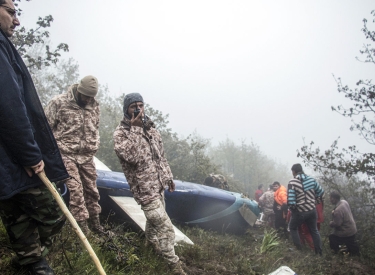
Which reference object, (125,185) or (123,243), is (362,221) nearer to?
(125,185)

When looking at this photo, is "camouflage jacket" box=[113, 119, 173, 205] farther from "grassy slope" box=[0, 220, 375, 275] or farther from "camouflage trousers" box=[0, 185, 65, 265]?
"camouflage trousers" box=[0, 185, 65, 265]

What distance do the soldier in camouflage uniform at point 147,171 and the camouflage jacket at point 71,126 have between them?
55 centimetres

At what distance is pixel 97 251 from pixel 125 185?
95.4 inches

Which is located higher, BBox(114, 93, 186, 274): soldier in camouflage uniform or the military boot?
BBox(114, 93, 186, 274): soldier in camouflage uniform

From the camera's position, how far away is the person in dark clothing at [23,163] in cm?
186

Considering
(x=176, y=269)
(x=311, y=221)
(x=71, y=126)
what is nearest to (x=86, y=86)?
(x=71, y=126)

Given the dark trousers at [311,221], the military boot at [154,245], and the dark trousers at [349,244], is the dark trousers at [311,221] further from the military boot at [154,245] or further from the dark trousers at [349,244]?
the military boot at [154,245]

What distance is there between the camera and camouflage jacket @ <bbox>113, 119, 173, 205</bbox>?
11.4 feet

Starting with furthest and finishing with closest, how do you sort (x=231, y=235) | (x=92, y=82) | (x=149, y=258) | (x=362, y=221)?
1. (x=362, y=221)
2. (x=231, y=235)
3. (x=92, y=82)
4. (x=149, y=258)

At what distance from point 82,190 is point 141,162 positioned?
856 millimetres

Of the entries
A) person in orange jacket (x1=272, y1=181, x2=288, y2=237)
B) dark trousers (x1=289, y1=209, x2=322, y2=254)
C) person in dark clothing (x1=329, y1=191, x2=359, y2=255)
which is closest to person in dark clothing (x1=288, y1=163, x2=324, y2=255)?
dark trousers (x1=289, y1=209, x2=322, y2=254)

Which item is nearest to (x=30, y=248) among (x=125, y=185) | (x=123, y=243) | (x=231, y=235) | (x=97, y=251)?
(x=97, y=251)

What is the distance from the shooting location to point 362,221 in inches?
347

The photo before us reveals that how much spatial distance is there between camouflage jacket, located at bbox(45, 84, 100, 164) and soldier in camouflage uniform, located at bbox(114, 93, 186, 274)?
1.81ft
